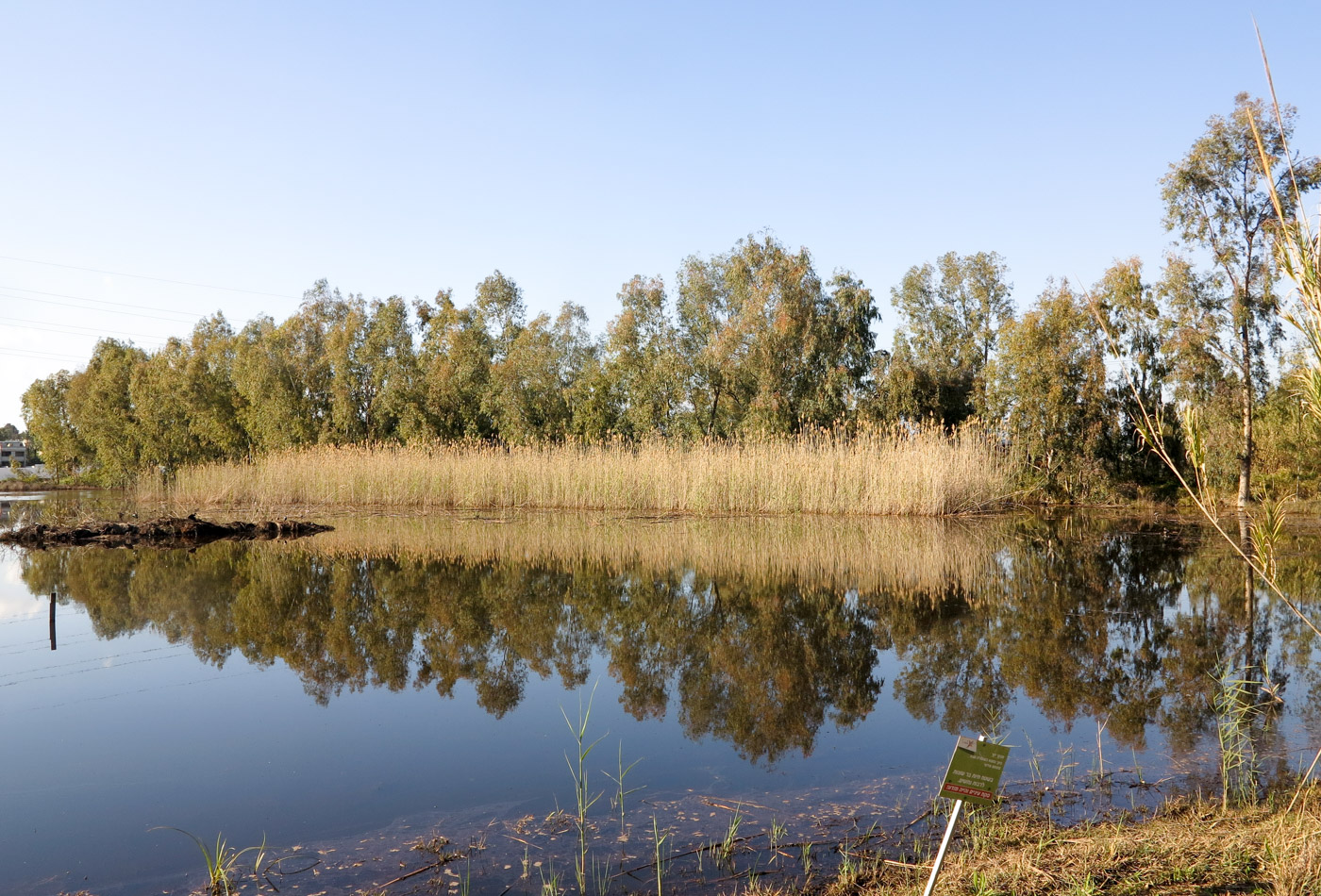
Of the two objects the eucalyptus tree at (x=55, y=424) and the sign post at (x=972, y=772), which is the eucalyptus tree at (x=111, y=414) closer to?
the eucalyptus tree at (x=55, y=424)

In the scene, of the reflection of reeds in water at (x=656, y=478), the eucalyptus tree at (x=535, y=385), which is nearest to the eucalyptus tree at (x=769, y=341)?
the eucalyptus tree at (x=535, y=385)

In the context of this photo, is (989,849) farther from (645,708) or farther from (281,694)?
(281,694)

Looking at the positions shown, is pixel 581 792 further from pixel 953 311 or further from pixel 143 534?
pixel 953 311

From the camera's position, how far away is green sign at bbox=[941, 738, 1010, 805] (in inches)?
88.8

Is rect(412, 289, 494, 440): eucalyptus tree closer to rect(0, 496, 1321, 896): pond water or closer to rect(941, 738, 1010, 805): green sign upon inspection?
rect(0, 496, 1321, 896): pond water

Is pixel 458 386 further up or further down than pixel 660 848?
further up

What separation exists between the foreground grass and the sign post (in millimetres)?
493

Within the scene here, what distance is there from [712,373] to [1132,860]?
25628 mm

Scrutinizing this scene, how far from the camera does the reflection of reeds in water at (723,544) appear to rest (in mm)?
9977

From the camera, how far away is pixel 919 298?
3466 centimetres

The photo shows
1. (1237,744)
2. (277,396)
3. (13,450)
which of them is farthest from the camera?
(13,450)

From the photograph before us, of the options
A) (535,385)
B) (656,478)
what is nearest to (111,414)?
(535,385)

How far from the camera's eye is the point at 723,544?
12.7 m

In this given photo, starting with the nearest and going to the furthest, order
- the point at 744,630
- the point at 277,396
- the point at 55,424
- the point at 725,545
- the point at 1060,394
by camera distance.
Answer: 1. the point at 744,630
2. the point at 725,545
3. the point at 1060,394
4. the point at 277,396
5. the point at 55,424
